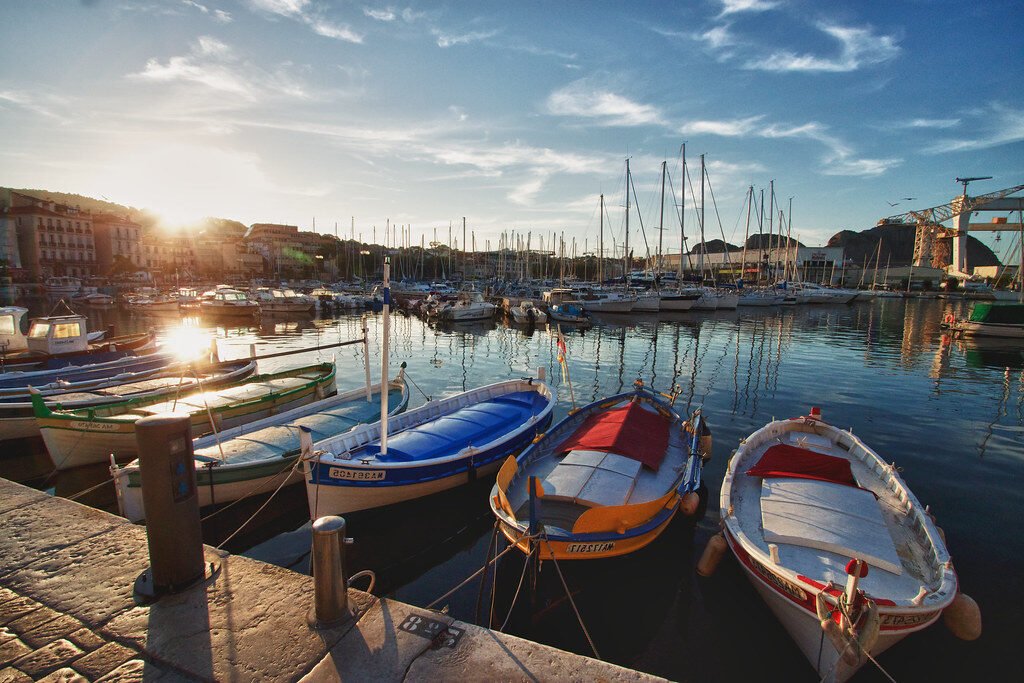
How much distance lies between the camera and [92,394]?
623 inches

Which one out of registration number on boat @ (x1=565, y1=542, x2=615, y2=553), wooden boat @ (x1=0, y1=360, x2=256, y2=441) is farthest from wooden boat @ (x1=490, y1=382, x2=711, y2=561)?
wooden boat @ (x1=0, y1=360, x2=256, y2=441)

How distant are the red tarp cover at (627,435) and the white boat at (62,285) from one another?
9497 centimetres

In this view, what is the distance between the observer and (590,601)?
27.6ft

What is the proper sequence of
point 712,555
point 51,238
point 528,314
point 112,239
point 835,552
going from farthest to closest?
point 112,239, point 51,238, point 528,314, point 712,555, point 835,552

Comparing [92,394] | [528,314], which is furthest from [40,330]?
[528,314]

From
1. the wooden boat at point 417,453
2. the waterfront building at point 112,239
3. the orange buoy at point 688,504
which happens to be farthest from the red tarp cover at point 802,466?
the waterfront building at point 112,239

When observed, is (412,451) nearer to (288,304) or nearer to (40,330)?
(40,330)

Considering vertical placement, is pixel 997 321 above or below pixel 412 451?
above

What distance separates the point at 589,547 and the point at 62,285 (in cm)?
10863

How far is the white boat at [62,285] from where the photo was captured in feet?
248

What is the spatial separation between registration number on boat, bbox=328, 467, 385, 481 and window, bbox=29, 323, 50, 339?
20454mm

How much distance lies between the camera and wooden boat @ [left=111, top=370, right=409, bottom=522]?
992 cm

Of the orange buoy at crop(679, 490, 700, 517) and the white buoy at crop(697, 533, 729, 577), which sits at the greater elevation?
the orange buoy at crop(679, 490, 700, 517)

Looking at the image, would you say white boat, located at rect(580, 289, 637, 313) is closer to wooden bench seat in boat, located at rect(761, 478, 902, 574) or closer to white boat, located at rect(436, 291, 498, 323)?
white boat, located at rect(436, 291, 498, 323)
